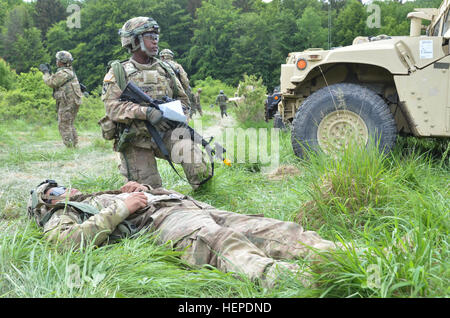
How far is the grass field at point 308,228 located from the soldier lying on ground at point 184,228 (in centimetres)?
8

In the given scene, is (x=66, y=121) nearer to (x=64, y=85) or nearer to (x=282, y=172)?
(x=64, y=85)

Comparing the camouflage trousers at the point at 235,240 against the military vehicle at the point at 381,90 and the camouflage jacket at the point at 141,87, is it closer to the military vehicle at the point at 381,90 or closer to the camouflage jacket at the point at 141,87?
the camouflage jacket at the point at 141,87

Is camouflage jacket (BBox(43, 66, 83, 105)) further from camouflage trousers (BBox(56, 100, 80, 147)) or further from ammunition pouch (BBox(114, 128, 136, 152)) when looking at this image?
ammunition pouch (BBox(114, 128, 136, 152))

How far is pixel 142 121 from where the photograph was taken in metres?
4.17

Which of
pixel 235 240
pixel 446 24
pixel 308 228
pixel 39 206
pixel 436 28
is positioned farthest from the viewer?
pixel 436 28

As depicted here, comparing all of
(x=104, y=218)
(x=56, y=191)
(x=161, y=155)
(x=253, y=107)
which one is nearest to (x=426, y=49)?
(x=161, y=155)

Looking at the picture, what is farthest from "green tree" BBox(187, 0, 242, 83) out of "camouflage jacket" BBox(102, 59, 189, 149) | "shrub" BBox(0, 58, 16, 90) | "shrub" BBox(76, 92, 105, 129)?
"camouflage jacket" BBox(102, 59, 189, 149)

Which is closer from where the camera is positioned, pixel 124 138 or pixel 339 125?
pixel 124 138

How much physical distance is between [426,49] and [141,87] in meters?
2.88

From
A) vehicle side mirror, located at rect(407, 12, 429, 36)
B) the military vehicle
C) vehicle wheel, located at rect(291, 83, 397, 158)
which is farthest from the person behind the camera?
vehicle side mirror, located at rect(407, 12, 429, 36)

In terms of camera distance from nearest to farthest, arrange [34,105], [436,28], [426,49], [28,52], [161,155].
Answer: [426,49] → [161,155] → [436,28] → [34,105] → [28,52]

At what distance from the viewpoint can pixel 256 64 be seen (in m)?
35.7

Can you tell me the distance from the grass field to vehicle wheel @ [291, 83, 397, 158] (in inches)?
18.4

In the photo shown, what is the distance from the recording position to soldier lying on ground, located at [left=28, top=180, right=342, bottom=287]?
215 centimetres
